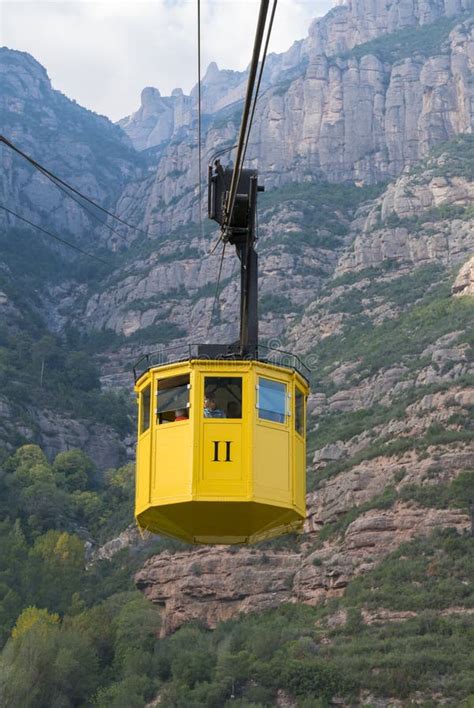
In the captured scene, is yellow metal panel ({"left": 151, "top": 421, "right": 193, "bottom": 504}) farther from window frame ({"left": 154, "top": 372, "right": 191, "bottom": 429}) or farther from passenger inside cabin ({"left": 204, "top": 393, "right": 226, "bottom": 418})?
passenger inside cabin ({"left": 204, "top": 393, "right": 226, "bottom": 418})

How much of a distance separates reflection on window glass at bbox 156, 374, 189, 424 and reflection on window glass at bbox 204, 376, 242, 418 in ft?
1.15

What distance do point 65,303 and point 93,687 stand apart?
113 m

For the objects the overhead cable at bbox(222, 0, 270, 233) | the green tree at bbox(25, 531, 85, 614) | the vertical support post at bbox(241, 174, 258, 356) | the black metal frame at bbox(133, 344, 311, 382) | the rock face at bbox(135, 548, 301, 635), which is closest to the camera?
the overhead cable at bbox(222, 0, 270, 233)

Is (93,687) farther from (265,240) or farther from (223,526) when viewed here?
Answer: (265,240)

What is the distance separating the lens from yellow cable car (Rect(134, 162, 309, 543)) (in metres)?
22.7

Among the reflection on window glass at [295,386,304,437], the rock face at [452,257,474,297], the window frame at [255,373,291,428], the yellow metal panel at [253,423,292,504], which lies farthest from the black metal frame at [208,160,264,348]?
the rock face at [452,257,474,297]

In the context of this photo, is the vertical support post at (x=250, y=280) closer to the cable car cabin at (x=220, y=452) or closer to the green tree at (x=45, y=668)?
the cable car cabin at (x=220, y=452)

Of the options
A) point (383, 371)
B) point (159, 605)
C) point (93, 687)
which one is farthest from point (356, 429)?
A: point (93, 687)

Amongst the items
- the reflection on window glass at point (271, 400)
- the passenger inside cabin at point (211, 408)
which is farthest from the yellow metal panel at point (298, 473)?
the passenger inside cabin at point (211, 408)

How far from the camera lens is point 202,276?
175875mm

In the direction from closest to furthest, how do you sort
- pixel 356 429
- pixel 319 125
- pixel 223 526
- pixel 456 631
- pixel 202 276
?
1. pixel 223 526
2. pixel 456 631
3. pixel 356 429
4. pixel 202 276
5. pixel 319 125

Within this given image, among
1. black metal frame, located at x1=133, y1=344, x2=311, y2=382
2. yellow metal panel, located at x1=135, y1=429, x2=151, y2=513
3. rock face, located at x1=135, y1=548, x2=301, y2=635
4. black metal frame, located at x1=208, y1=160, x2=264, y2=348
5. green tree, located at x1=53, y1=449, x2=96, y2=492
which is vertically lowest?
yellow metal panel, located at x1=135, y1=429, x2=151, y2=513

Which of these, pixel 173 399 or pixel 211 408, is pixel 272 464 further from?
pixel 173 399

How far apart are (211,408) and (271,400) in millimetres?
1019
